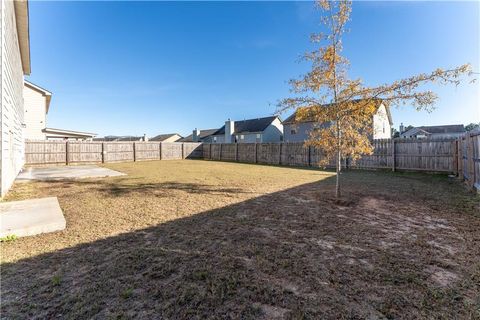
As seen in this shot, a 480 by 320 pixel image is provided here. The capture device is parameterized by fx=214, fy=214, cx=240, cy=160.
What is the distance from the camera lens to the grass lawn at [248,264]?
1778 millimetres

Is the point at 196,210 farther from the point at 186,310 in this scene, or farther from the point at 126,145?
the point at 126,145

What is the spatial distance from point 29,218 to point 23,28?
35.9ft

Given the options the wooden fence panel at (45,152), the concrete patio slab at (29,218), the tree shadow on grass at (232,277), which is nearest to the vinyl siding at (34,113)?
the wooden fence panel at (45,152)

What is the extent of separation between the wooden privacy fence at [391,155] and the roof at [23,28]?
12.6 m

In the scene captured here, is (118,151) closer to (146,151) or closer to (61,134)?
(146,151)

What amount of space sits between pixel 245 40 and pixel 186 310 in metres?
18.0

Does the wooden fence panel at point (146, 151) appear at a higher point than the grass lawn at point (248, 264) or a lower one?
higher

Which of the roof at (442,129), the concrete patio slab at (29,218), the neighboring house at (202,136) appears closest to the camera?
the concrete patio slab at (29,218)

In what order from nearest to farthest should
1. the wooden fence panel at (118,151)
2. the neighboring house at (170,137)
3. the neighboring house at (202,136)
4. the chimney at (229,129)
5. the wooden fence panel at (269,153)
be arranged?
the wooden fence panel at (118,151) → the wooden fence panel at (269,153) → the chimney at (229,129) → the neighboring house at (202,136) → the neighboring house at (170,137)

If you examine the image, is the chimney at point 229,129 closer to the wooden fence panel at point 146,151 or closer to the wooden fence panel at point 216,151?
the wooden fence panel at point 216,151

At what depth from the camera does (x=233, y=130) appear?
119 ft

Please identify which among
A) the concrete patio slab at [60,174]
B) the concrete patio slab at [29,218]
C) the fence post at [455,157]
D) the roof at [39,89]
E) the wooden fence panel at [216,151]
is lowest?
the concrete patio slab at [29,218]

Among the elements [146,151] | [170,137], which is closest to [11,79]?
[146,151]

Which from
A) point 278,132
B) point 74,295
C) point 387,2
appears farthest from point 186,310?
point 278,132
